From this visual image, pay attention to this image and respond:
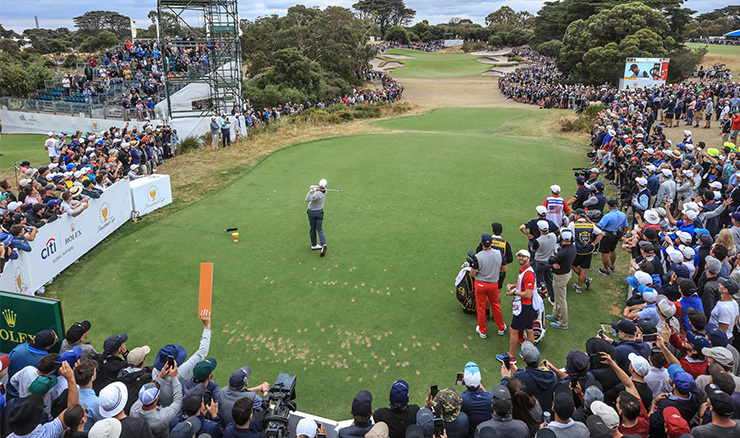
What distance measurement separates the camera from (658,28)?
42.5 metres

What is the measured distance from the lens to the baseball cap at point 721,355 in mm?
4508

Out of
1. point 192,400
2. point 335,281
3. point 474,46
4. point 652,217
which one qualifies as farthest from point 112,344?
point 474,46

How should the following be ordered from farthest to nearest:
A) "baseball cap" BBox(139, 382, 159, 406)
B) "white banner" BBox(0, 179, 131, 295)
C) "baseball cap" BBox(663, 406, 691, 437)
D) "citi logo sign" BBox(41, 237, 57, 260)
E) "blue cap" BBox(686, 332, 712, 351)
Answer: "citi logo sign" BBox(41, 237, 57, 260) < "white banner" BBox(0, 179, 131, 295) < "blue cap" BBox(686, 332, 712, 351) < "baseball cap" BBox(139, 382, 159, 406) < "baseball cap" BBox(663, 406, 691, 437)

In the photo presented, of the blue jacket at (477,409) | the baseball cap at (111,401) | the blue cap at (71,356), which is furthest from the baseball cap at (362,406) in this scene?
the blue cap at (71,356)

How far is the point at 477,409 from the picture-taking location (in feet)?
14.3

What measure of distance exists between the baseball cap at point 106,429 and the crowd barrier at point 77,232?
5987 millimetres

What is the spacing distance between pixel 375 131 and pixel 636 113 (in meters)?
13.1

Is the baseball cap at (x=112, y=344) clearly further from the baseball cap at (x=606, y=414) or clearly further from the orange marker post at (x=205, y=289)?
the baseball cap at (x=606, y=414)

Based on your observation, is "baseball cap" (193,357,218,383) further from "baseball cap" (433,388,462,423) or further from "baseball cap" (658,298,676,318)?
"baseball cap" (658,298,676,318)

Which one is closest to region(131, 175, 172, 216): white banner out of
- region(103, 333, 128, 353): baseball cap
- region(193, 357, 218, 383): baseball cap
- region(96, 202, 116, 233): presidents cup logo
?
region(96, 202, 116, 233): presidents cup logo

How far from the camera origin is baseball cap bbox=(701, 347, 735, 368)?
451 cm

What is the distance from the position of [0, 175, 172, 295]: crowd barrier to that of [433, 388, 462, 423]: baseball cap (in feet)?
26.4

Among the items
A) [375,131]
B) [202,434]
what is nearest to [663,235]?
[202,434]

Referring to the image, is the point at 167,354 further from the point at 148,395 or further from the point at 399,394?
the point at 399,394
